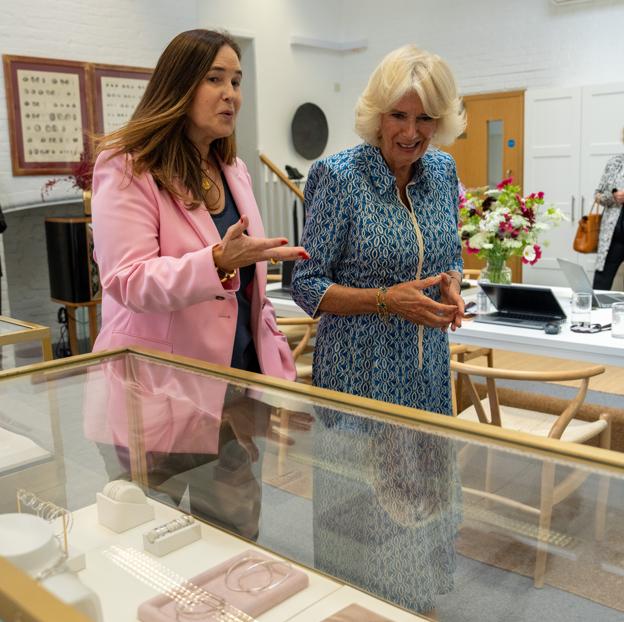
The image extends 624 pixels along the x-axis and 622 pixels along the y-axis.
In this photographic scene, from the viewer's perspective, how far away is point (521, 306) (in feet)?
11.1

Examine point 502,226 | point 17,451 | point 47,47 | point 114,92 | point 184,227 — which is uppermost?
point 47,47

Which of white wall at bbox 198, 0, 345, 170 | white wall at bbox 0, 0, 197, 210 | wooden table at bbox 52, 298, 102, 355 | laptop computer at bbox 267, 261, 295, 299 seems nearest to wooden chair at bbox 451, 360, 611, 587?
laptop computer at bbox 267, 261, 295, 299

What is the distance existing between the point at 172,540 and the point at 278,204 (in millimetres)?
7692

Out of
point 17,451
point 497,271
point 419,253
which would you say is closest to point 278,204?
point 497,271

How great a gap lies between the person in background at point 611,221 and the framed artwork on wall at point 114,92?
13.5ft

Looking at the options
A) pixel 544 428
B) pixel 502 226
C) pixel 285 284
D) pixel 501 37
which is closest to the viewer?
pixel 544 428

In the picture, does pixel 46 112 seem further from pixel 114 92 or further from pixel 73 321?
pixel 73 321

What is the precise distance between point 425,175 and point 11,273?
597cm

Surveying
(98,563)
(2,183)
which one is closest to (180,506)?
(98,563)

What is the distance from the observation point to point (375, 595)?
3.41ft

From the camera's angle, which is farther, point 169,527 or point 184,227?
point 184,227

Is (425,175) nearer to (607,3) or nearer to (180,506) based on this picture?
(180,506)

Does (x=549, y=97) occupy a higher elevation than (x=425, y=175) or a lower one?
higher

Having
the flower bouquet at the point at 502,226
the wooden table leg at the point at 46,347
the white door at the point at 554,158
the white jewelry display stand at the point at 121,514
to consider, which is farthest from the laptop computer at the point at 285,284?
the white door at the point at 554,158
